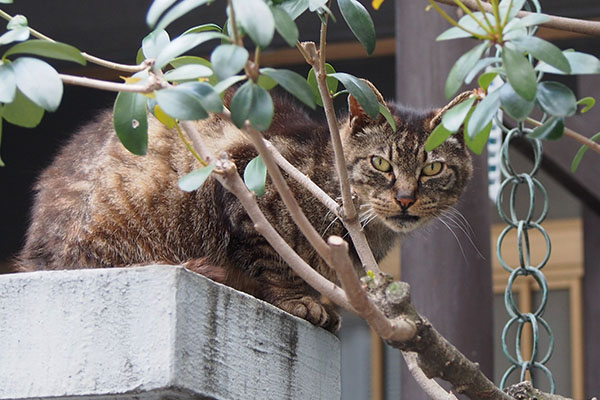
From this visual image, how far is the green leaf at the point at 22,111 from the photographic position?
124cm

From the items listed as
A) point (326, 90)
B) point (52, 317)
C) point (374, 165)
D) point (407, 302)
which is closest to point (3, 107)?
point (52, 317)

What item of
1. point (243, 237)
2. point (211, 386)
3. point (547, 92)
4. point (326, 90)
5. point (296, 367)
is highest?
point (243, 237)

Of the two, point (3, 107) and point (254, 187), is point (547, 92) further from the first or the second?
point (3, 107)

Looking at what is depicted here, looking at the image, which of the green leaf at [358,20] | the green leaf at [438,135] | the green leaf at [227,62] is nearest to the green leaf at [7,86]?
the green leaf at [227,62]

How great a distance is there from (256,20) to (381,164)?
5.12 feet

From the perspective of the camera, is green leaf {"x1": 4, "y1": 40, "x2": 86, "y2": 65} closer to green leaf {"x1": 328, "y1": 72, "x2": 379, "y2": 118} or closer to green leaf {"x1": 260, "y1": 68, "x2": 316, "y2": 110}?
green leaf {"x1": 260, "y1": 68, "x2": 316, "y2": 110}

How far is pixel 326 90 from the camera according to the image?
1320mm

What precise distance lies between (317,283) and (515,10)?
44 centimetres

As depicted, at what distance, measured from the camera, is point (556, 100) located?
1.10 m

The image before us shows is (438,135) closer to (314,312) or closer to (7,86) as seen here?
(7,86)

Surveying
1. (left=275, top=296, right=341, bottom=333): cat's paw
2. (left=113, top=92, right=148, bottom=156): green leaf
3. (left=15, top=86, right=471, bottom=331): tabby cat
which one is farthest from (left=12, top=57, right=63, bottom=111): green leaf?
(left=275, top=296, right=341, bottom=333): cat's paw

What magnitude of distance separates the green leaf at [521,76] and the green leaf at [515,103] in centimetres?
4

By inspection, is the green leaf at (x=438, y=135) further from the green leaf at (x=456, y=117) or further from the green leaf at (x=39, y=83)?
the green leaf at (x=39, y=83)

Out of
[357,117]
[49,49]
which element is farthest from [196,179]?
[357,117]
